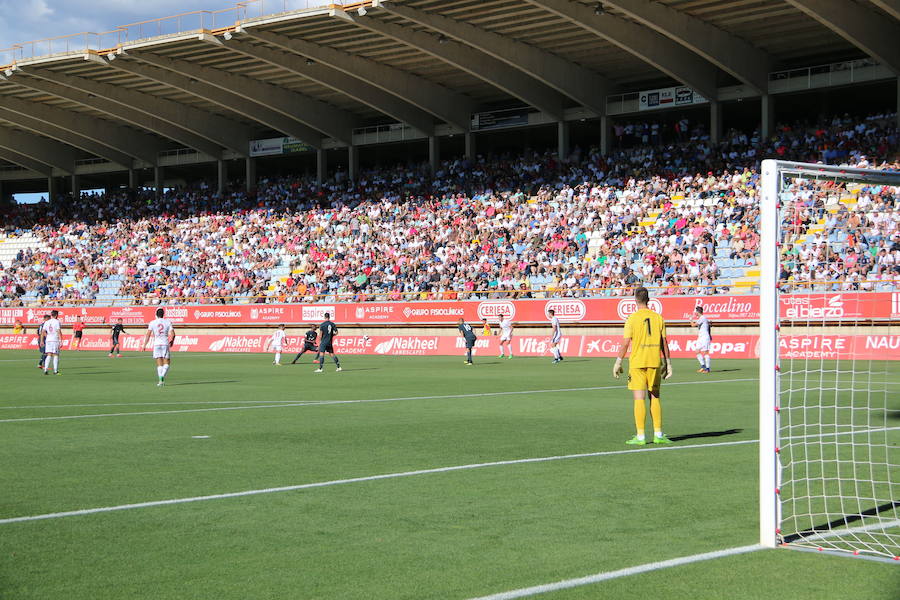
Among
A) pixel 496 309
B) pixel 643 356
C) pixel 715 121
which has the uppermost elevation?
pixel 715 121

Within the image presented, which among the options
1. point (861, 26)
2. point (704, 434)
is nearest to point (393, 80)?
point (861, 26)

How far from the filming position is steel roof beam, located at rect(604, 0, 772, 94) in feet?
129

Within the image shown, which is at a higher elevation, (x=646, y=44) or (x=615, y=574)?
(x=646, y=44)

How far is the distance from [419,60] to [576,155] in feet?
29.6

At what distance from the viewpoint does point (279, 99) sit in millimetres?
55625

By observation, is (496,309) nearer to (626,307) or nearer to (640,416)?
(626,307)

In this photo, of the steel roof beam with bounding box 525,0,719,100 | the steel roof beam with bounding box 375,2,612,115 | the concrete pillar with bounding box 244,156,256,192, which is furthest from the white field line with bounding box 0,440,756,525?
the concrete pillar with bounding box 244,156,256,192

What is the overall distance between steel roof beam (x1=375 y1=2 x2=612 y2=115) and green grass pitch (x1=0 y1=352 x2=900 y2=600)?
27600 millimetres

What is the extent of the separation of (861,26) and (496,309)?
56.6 ft

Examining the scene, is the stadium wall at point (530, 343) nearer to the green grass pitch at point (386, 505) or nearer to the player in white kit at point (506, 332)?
the player in white kit at point (506, 332)

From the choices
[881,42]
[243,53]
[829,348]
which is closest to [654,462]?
[829,348]

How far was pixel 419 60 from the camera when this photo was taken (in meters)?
49.9

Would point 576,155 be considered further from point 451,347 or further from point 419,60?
point 451,347

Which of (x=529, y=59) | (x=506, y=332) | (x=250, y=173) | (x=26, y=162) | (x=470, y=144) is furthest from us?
(x=26, y=162)
